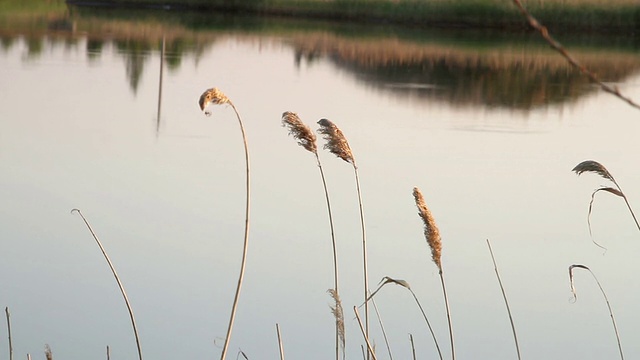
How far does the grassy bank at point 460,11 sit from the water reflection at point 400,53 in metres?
0.89

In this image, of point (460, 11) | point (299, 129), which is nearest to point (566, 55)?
point (299, 129)

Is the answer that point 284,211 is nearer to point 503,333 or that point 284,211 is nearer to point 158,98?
point 503,333

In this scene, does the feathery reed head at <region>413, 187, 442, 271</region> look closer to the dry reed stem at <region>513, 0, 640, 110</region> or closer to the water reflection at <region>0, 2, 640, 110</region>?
the dry reed stem at <region>513, 0, 640, 110</region>

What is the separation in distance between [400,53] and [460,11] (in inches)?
176

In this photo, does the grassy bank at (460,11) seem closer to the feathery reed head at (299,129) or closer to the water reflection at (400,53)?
the water reflection at (400,53)

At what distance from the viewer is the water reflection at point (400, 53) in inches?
327

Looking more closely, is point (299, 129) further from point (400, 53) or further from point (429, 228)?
point (400, 53)

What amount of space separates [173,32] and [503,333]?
8922 mm


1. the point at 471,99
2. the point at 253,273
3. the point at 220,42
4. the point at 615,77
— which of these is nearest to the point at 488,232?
the point at 253,273

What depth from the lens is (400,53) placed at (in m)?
10.7

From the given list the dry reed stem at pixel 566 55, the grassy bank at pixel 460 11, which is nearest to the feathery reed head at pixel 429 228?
the dry reed stem at pixel 566 55

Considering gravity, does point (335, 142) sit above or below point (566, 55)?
below

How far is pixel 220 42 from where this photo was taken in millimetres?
10539

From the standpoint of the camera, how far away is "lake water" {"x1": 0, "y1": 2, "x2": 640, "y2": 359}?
3.10m
